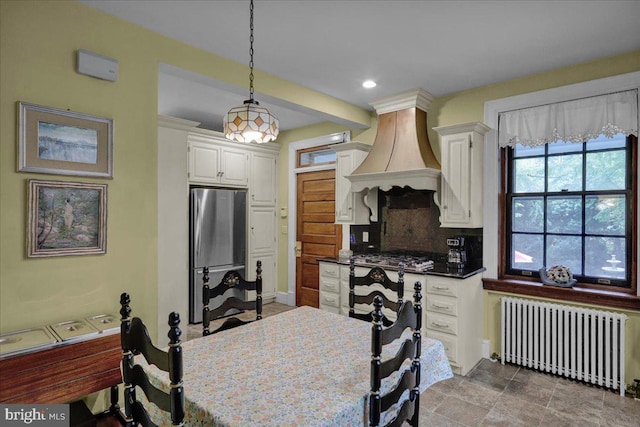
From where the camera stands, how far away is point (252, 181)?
5039mm

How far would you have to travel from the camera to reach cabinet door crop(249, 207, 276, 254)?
5.05 meters

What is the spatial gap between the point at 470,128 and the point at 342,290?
2.04 metres

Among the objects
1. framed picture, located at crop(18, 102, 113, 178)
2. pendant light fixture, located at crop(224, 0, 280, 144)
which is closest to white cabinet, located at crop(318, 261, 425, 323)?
pendant light fixture, located at crop(224, 0, 280, 144)

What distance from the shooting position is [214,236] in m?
4.50

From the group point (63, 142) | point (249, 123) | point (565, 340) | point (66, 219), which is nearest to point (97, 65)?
point (63, 142)

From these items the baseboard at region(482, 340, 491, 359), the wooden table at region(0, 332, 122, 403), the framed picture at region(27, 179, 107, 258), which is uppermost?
the framed picture at region(27, 179, 107, 258)

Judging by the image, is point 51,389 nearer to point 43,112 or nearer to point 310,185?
point 43,112

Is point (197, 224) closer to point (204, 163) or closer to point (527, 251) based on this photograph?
point (204, 163)

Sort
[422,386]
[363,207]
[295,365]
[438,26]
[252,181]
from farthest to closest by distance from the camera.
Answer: [252,181] < [363,207] < [438,26] < [422,386] < [295,365]

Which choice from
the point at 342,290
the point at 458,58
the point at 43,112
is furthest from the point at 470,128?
the point at 43,112

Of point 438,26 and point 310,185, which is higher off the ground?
point 438,26

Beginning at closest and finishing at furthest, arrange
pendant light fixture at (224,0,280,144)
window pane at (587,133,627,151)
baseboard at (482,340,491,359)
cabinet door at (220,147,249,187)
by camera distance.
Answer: pendant light fixture at (224,0,280,144) < window pane at (587,133,627,151) < baseboard at (482,340,491,359) < cabinet door at (220,147,249,187)

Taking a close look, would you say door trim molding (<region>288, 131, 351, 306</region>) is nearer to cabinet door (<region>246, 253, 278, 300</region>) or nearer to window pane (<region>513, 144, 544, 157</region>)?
cabinet door (<region>246, 253, 278, 300</region>)

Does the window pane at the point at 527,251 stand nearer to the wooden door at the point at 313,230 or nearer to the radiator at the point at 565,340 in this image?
the radiator at the point at 565,340
